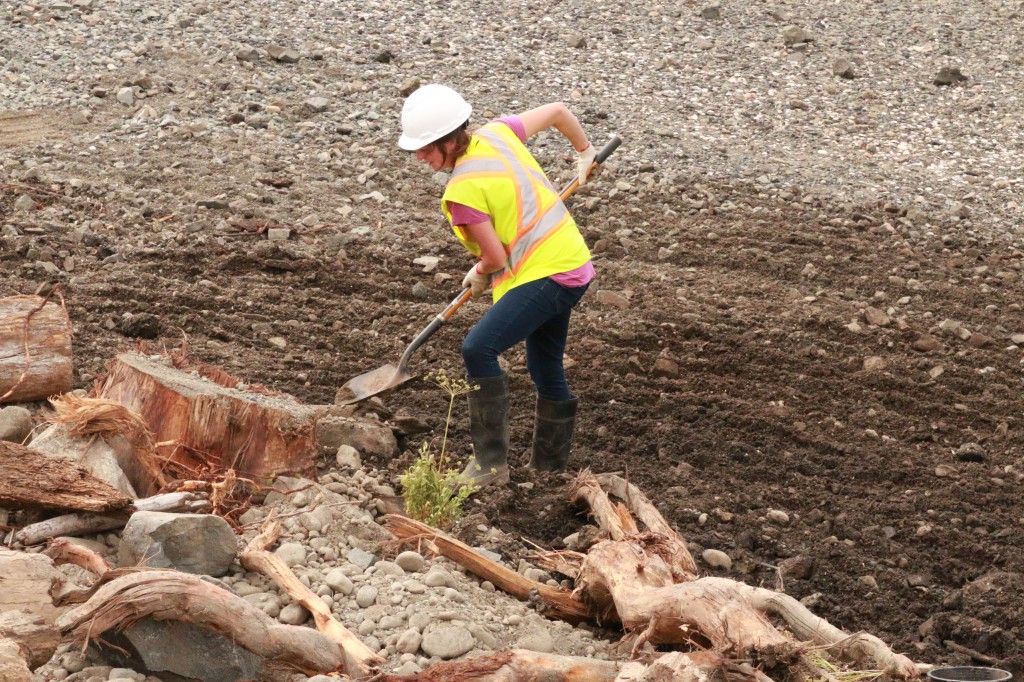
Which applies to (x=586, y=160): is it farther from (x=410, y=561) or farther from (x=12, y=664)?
(x=12, y=664)

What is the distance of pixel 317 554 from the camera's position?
3.79 m

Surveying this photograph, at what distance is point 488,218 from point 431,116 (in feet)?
1.45

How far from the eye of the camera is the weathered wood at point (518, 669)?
9.41 feet

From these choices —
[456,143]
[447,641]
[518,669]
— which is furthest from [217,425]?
[518,669]

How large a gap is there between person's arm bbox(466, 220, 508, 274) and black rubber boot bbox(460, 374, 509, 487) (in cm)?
49

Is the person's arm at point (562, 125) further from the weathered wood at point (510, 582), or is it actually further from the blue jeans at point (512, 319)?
the weathered wood at point (510, 582)

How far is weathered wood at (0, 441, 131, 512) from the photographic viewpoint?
3.62 m

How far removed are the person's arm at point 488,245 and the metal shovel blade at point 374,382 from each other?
975 millimetres

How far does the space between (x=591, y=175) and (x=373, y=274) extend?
2401mm

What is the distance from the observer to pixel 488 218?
435 cm

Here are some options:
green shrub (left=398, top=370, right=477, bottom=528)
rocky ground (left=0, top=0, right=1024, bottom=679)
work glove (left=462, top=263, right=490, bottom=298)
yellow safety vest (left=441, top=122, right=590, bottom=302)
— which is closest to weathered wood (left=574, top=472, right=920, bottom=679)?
rocky ground (left=0, top=0, right=1024, bottom=679)

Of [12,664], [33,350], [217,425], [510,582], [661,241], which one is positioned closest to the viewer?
[12,664]

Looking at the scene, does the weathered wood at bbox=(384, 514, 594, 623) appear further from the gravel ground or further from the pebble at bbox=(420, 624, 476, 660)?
the gravel ground

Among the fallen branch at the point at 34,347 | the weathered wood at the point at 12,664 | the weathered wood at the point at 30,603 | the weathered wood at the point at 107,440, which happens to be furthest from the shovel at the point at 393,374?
the weathered wood at the point at 12,664
